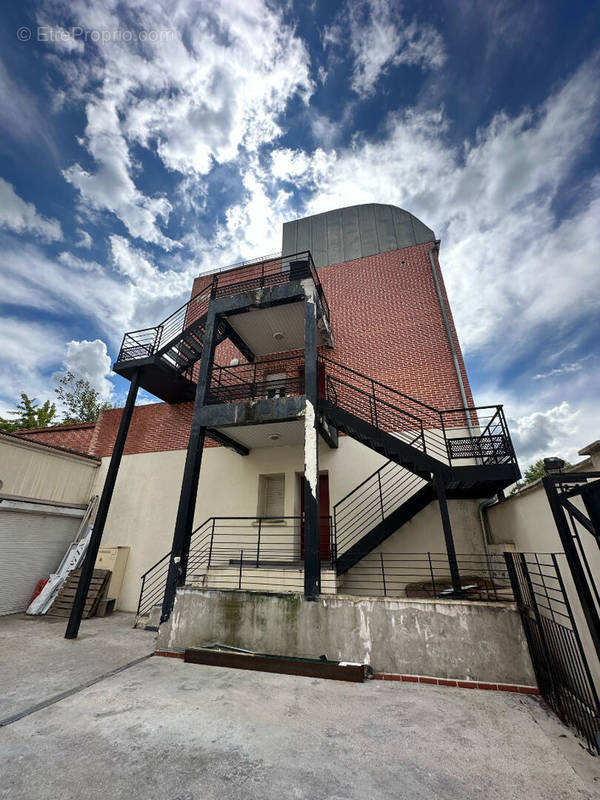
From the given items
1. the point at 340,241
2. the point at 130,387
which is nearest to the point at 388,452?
the point at 130,387

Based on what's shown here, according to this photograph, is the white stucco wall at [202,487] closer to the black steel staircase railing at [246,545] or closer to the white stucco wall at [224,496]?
the white stucco wall at [224,496]

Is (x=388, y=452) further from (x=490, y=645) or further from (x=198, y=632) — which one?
(x=198, y=632)

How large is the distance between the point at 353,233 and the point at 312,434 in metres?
10.3

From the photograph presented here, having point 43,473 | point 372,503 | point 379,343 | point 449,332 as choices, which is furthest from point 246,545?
point 449,332

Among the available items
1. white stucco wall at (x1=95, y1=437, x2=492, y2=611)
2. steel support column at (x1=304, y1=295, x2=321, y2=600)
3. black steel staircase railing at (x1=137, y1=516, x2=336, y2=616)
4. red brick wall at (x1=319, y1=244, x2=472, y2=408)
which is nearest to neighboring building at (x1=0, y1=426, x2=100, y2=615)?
white stucco wall at (x1=95, y1=437, x2=492, y2=611)

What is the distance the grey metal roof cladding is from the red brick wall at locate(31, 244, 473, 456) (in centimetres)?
56

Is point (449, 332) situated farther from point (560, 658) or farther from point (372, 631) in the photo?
point (372, 631)

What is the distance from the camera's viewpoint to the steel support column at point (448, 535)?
5590 mm

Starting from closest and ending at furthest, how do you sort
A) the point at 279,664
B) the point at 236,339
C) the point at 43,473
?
the point at 279,664, the point at 236,339, the point at 43,473

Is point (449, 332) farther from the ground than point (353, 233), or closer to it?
closer to it

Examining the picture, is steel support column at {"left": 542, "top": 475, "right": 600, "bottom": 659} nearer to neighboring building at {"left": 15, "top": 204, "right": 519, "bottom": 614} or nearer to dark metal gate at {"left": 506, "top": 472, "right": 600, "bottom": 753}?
dark metal gate at {"left": 506, "top": 472, "right": 600, "bottom": 753}

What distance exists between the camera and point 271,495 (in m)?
9.52

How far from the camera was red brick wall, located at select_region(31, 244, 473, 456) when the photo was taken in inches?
376

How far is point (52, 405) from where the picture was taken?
20109mm
